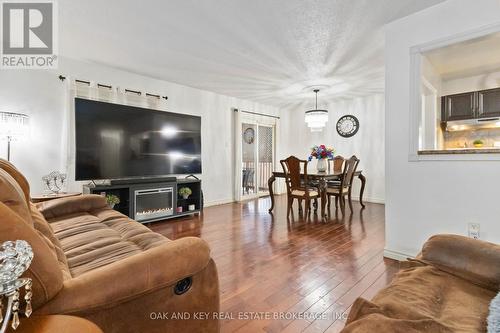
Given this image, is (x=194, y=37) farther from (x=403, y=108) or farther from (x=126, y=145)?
(x=403, y=108)

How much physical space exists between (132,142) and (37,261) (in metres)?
3.29

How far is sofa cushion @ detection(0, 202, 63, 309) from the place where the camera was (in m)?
0.66

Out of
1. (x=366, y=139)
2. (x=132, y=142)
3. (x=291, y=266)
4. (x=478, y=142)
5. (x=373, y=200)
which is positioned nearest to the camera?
(x=291, y=266)

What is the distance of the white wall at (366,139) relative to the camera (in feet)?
17.8

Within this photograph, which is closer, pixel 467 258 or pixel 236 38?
pixel 467 258

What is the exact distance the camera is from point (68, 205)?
84.6 inches

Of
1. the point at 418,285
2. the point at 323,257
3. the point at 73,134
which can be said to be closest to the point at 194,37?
the point at 73,134

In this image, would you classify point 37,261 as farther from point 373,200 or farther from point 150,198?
point 373,200

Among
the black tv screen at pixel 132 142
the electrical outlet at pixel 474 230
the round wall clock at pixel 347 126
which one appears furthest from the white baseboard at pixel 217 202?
the electrical outlet at pixel 474 230

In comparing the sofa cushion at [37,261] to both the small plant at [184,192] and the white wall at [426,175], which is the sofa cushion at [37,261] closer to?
the white wall at [426,175]

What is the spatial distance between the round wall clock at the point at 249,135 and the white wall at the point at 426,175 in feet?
12.7

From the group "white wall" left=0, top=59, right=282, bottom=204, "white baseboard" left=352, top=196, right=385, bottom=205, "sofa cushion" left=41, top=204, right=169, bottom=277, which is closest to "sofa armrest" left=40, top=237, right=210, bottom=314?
"sofa cushion" left=41, top=204, right=169, bottom=277

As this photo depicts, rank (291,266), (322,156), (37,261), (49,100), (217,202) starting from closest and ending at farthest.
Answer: (37,261)
(291,266)
(49,100)
(322,156)
(217,202)

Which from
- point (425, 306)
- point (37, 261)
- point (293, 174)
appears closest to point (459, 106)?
point (293, 174)
